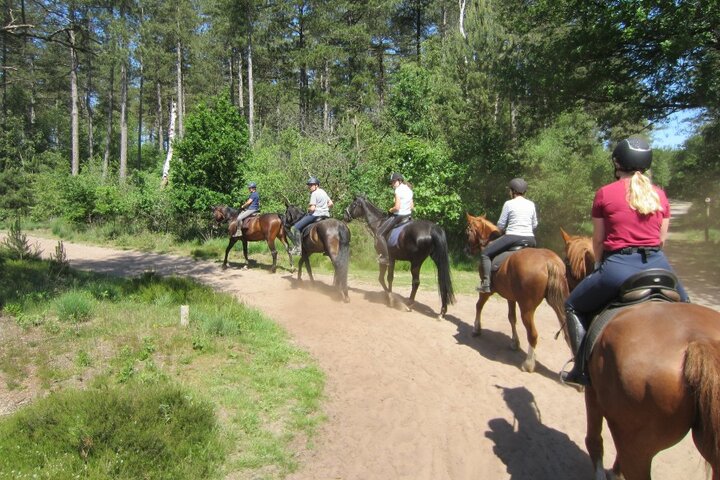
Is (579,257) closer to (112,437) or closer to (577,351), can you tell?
(577,351)

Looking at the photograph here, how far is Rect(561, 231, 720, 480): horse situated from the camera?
2.46 metres

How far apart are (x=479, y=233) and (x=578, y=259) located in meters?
2.33

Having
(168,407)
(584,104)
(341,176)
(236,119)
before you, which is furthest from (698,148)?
(168,407)

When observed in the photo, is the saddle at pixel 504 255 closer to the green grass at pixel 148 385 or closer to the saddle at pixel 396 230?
the saddle at pixel 396 230

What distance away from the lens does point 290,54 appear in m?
31.0

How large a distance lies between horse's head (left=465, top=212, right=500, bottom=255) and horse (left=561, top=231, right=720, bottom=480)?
4.75 metres

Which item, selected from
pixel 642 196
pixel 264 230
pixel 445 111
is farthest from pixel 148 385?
pixel 445 111

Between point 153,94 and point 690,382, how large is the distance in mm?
54215

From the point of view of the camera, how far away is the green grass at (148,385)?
380 cm

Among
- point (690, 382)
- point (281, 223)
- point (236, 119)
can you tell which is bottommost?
point (690, 382)

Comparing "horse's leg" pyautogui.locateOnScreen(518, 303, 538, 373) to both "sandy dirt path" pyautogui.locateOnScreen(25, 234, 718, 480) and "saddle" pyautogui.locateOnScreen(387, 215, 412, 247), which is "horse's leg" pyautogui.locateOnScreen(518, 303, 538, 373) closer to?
"sandy dirt path" pyautogui.locateOnScreen(25, 234, 718, 480)

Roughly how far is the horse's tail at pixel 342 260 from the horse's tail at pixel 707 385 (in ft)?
25.0

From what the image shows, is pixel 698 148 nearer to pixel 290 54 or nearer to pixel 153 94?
pixel 290 54

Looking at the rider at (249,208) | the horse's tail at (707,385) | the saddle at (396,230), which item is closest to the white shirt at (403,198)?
the saddle at (396,230)
